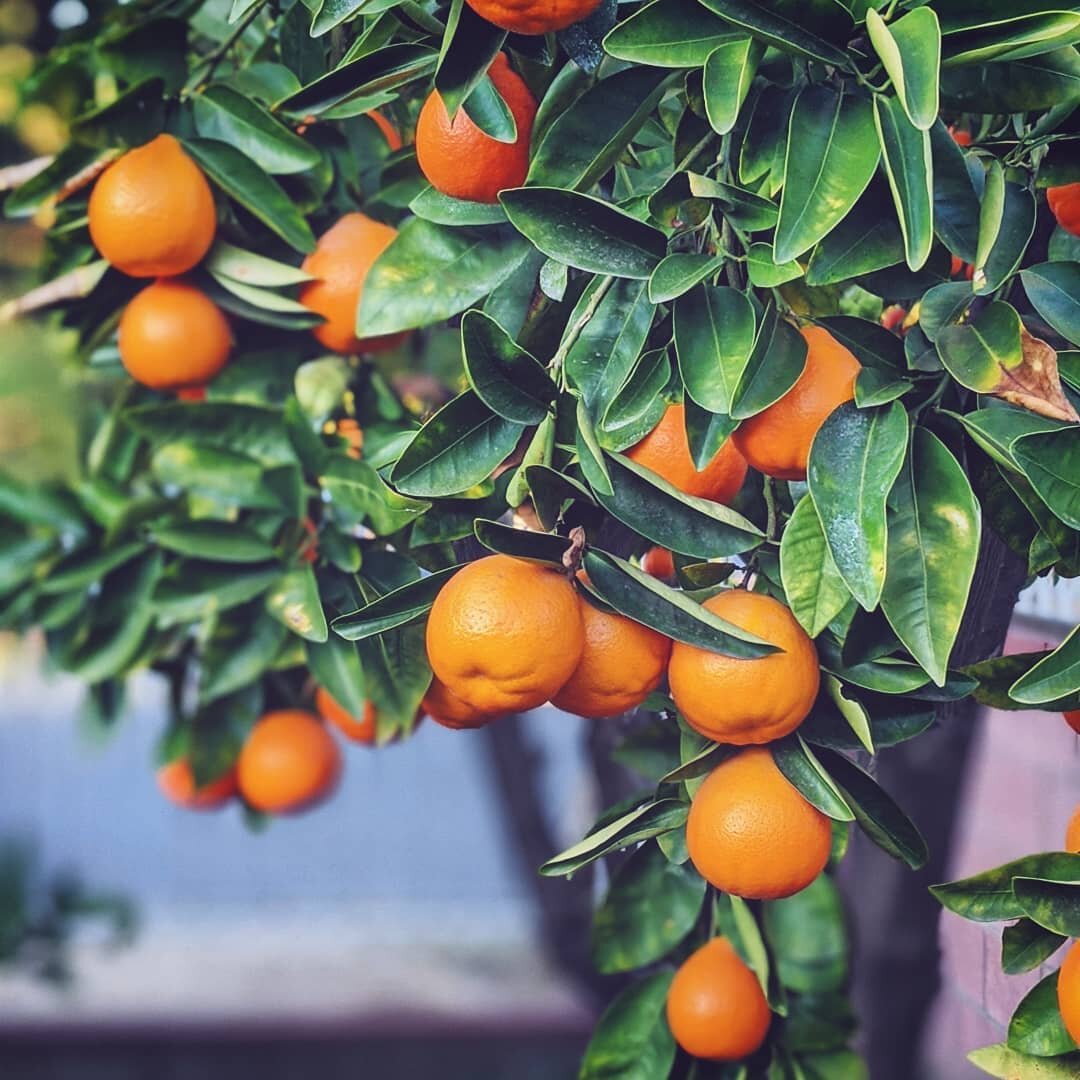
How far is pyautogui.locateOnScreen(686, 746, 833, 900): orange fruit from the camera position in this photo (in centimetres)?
66

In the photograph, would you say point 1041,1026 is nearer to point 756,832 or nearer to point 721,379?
point 756,832

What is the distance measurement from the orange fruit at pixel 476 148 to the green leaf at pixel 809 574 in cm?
23

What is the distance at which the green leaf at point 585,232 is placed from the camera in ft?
2.09

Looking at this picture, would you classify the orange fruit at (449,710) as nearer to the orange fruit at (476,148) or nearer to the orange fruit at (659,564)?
the orange fruit at (659,564)

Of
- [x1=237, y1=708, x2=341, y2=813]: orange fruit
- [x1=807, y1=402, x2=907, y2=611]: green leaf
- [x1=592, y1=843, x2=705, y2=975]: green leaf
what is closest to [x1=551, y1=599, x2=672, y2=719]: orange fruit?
[x1=807, y1=402, x2=907, y2=611]: green leaf

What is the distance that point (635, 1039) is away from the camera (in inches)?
36.5

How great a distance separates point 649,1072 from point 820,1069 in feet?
0.47

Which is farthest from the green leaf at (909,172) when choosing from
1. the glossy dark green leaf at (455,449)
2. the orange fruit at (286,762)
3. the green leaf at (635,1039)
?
the orange fruit at (286,762)

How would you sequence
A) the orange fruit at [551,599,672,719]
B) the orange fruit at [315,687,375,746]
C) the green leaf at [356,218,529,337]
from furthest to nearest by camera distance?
the orange fruit at [315,687,375,746], the green leaf at [356,218,529,337], the orange fruit at [551,599,672,719]

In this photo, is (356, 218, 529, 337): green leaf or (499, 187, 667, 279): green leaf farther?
(356, 218, 529, 337): green leaf

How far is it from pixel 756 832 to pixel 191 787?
2.15ft

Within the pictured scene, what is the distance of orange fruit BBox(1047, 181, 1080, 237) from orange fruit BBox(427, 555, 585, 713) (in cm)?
32

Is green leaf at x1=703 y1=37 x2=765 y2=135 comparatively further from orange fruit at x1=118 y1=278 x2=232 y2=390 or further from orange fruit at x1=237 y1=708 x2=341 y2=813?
orange fruit at x1=237 y1=708 x2=341 y2=813

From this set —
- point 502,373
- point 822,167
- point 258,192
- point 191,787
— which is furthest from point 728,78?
point 191,787
